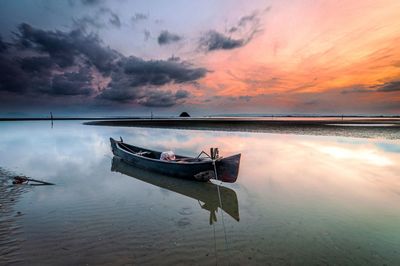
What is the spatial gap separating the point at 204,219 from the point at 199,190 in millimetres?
3062

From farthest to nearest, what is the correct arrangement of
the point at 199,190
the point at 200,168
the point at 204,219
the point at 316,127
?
the point at 316,127
the point at 200,168
the point at 199,190
the point at 204,219

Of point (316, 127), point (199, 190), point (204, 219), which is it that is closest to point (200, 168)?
point (199, 190)

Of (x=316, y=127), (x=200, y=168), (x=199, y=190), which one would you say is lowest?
(x=199, y=190)

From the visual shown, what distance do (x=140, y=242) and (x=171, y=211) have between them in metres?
2.14

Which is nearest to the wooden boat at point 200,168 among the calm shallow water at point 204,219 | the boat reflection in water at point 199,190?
the boat reflection in water at point 199,190

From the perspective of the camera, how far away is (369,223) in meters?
6.58

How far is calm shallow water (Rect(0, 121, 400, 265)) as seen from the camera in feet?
16.4

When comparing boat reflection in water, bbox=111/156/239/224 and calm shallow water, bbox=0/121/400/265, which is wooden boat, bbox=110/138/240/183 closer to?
boat reflection in water, bbox=111/156/239/224

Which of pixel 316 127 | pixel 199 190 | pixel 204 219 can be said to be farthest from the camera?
pixel 316 127

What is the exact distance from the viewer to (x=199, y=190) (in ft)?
33.0

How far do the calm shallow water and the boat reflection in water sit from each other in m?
0.05

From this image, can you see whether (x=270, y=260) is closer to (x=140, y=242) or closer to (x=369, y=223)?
(x=140, y=242)

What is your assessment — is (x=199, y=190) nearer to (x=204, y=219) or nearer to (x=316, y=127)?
(x=204, y=219)

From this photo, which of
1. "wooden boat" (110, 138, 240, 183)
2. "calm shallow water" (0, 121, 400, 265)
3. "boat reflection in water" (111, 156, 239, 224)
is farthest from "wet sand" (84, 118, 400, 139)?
"boat reflection in water" (111, 156, 239, 224)
